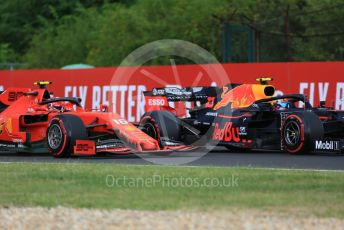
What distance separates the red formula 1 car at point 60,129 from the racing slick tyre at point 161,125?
3.58ft

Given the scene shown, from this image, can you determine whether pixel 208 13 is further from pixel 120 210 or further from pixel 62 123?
pixel 120 210

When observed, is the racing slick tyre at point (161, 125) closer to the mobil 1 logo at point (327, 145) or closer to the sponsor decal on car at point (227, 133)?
the sponsor decal on car at point (227, 133)

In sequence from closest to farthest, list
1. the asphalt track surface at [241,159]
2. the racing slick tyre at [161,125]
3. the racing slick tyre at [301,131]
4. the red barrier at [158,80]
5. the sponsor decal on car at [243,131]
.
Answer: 1. the asphalt track surface at [241,159]
2. the racing slick tyre at [301,131]
3. the racing slick tyre at [161,125]
4. the sponsor decal on car at [243,131]
5. the red barrier at [158,80]

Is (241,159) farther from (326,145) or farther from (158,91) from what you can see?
(158,91)

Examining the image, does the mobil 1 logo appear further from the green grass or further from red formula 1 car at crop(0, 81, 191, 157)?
the green grass

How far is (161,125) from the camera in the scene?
709 inches

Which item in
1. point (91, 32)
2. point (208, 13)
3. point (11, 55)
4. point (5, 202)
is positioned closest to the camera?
point (5, 202)

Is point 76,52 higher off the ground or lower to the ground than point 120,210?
higher

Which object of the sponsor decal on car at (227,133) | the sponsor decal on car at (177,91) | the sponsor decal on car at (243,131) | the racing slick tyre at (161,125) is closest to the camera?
the racing slick tyre at (161,125)

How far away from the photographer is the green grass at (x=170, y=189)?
10117 mm

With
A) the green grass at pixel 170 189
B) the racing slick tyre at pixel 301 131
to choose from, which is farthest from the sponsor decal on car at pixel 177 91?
the green grass at pixel 170 189

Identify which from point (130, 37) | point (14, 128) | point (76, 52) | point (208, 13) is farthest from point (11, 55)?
point (14, 128)

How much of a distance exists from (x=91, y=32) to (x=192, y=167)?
33.1 metres

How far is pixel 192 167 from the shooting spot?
1436 cm
